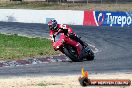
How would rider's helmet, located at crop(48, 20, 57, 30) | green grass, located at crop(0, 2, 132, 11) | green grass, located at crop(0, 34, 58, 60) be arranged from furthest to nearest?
green grass, located at crop(0, 2, 132, 11), green grass, located at crop(0, 34, 58, 60), rider's helmet, located at crop(48, 20, 57, 30)

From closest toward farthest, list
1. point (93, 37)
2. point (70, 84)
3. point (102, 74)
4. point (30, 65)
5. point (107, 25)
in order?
1. point (70, 84)
2. point (102, 74)
3. point (30, 65)
4. point (93, 37)
5. point (107, 25)

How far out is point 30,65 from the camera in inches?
752

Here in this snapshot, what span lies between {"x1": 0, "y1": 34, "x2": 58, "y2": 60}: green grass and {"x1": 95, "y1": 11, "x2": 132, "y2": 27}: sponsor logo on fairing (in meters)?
12.1

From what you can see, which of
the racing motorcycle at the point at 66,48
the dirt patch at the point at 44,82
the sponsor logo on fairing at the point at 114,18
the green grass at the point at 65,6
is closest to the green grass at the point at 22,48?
the racing motorcycle at the point at 66,48

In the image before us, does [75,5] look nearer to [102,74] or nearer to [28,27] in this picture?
[28,27]

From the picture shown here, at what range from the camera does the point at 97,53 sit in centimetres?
2383

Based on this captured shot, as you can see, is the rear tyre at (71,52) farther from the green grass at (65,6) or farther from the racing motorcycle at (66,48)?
the green grass at (65,6)

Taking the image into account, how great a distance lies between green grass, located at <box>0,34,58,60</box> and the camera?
21.8m

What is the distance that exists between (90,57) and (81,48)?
64 centimetres

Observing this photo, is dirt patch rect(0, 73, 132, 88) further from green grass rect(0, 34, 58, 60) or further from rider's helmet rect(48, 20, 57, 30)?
green grass rect(0, 34, 58, 60)

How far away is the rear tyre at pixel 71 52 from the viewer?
2000cm

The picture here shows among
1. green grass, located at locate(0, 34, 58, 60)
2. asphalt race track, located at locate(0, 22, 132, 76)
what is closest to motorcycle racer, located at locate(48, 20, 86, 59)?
asphalt race track, located at locate(0, 22, 132, 76)

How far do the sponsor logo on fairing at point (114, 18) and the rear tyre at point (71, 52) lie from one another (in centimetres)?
2025

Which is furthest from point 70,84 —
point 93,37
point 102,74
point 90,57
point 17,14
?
point 17,14
